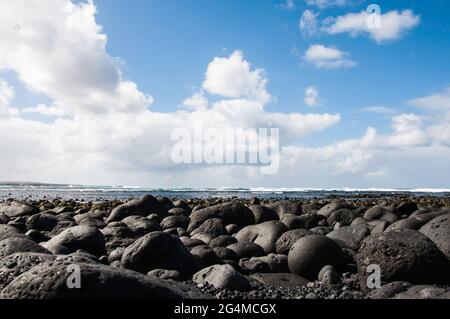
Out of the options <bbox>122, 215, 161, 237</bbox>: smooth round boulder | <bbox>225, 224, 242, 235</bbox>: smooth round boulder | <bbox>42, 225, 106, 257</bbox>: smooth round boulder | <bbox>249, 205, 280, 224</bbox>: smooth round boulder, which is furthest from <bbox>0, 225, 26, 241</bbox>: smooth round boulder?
<bbox>249, 205, 280, 224</bbox>: smooth round boulder

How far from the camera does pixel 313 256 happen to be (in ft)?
26.6

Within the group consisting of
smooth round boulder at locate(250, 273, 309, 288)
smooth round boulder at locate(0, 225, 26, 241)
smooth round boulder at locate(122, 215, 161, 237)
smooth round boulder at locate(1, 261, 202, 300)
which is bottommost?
smooth round boulder at locate(250, 273, 309, 288)

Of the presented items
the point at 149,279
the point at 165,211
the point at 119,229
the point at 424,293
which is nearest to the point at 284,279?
the point at 424,293

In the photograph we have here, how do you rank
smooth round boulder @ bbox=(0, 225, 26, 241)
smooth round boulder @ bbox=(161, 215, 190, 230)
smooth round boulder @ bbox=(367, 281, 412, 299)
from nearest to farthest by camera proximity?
1. smooth round boulder @ bbox=(367, 281, 412, 299)
2. smooth round boulder @ bbox=(0, 225, 26, 241)
3. smooth round boulder @ bbox=(161, 215, 190, 230)

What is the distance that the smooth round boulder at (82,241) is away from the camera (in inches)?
368

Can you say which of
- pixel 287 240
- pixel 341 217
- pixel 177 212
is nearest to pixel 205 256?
pixel 287 240

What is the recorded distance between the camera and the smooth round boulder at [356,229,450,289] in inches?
258

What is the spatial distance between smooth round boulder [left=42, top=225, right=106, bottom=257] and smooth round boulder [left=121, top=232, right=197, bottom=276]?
2.15 meters

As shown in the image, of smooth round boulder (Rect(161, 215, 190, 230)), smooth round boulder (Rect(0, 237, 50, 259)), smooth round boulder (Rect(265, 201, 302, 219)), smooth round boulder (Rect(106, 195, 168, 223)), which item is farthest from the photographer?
smooth round boulder (Rect(265, 201, 302, 219))

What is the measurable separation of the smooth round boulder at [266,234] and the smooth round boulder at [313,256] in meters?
2.03

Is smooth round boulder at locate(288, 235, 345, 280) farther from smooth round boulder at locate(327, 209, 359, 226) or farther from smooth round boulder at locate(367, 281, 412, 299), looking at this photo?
smooth round boulder at locate(327, 209, 359, 226)

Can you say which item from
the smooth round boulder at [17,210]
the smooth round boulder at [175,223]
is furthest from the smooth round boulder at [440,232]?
the smooth round boulder at [17,210]

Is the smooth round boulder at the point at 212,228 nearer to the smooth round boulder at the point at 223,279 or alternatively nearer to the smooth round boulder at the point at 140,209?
the smooth round boulder at the point at 140,209
